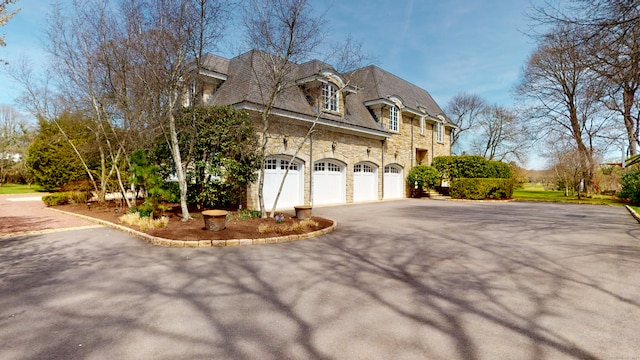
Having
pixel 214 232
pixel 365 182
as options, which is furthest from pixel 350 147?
pixel 214 232

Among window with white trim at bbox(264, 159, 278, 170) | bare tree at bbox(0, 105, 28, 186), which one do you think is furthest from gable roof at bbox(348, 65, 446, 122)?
bare tree at bbox(0, 105, 28, 186)

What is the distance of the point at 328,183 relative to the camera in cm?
1564

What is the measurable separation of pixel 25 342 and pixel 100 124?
10101 millimetres

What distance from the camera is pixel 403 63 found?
15961mm

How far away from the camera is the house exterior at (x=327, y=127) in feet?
41.1

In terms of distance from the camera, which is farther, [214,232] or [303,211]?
[303,211]

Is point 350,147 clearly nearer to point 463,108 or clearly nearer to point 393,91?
point 393,91

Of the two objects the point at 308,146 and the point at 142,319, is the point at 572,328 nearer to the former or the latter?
the point at 142,319

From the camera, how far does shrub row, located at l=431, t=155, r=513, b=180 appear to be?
21.1 m

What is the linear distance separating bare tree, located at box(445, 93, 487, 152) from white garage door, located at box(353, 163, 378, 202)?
947 inches

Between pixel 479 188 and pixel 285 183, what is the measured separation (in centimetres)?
1378

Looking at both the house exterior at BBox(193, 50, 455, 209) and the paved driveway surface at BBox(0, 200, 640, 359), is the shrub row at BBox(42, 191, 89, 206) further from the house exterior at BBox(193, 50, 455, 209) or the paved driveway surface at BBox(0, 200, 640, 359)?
the paved driveway surface at BBox(0, 200, 640, 359)

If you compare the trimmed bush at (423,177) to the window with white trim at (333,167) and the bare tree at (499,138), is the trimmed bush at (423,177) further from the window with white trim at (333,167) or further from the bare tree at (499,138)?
the bare tree at (499,138)

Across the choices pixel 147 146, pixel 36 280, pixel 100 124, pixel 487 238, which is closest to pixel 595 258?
pixel 487 238
